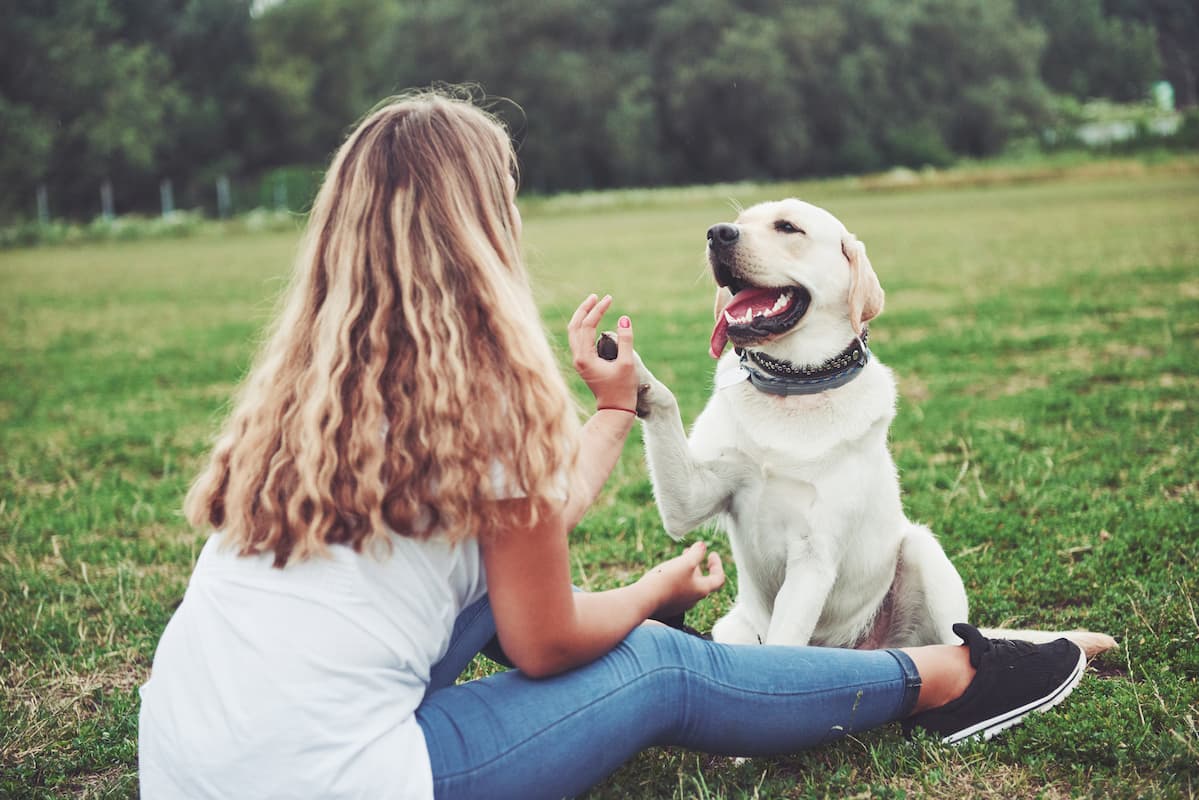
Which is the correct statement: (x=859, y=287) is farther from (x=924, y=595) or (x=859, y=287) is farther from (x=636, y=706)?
(x=636, y=706)

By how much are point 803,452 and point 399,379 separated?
1377 mm

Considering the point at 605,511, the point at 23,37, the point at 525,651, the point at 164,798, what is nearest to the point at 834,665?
the point at 525,651

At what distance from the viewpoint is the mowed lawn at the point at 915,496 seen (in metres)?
2.60

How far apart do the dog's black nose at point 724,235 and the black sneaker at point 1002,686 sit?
1.24 meters

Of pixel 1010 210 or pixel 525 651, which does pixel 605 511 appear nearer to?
pixel 525 651

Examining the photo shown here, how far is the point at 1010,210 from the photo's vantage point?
2328 centimetres

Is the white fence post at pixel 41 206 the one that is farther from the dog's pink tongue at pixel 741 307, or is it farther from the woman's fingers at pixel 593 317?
the woman's fingers at pixel 593 317

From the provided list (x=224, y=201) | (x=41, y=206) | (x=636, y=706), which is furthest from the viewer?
(x=224, y=201)

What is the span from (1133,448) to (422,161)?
14.0ft

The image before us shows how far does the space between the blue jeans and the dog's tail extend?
533 millimetres

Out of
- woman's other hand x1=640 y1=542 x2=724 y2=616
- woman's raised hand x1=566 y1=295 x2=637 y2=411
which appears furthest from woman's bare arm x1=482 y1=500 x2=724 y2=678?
woman's raised hand x1=566 y1=295 x2=637 y2=411

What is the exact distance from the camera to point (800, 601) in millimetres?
2881

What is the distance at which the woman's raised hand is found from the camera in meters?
2.44

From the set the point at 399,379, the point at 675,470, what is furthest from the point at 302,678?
the point at 675,470
